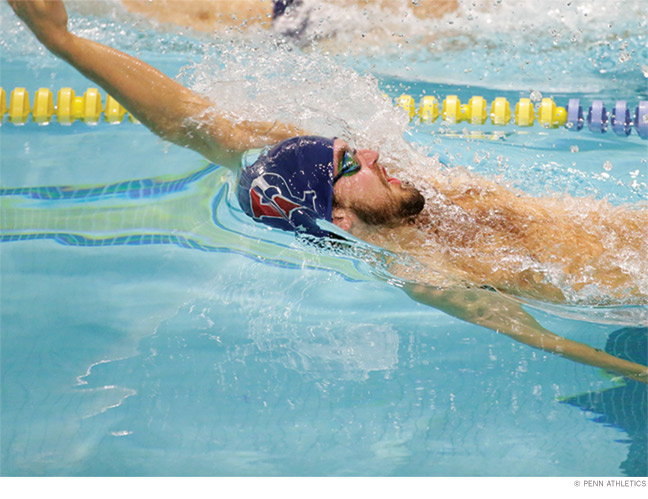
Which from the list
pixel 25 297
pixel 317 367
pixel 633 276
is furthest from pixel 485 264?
pixel 25 297

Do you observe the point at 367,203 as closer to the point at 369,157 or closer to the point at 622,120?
the point at 369,157

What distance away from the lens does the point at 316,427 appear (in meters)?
2.07

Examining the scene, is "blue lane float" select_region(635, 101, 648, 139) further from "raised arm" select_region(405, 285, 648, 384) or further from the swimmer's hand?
the swimmer's hand

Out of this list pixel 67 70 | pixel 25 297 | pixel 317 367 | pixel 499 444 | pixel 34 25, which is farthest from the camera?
pixel 67 70

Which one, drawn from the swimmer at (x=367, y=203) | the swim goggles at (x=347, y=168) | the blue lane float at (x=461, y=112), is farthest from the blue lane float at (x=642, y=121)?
the swim goggles at (x=347, y=168)

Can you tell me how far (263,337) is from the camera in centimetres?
245

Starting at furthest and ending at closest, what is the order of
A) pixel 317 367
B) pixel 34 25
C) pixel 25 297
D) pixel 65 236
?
1. pixel 65 236
2. pixel 25 297
3. pixel 317 367
4. pixel 34 25

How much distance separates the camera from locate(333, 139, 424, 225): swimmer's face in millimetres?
2062

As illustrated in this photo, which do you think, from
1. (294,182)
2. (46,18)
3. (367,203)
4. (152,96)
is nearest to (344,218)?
(367,203)

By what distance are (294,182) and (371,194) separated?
0.75 feet

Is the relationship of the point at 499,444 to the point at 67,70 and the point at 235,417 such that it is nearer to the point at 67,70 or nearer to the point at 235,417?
the point at 235,417
